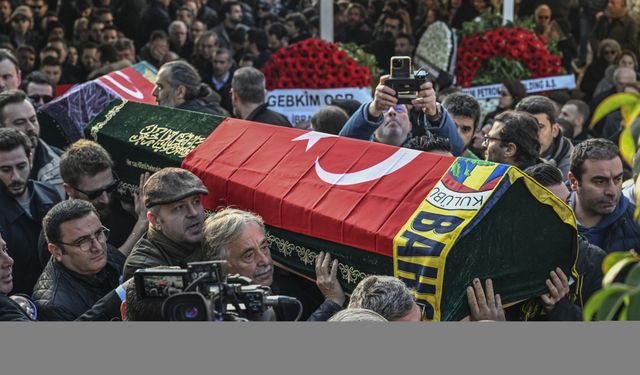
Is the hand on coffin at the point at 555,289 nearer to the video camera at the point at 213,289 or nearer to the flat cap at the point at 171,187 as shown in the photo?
the video camera at the point at 213,289

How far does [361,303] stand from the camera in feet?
12.4

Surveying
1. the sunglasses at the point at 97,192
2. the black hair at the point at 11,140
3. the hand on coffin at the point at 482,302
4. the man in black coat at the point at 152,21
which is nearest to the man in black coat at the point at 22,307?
the sunglasses at the point at 97,192

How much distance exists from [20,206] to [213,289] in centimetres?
292

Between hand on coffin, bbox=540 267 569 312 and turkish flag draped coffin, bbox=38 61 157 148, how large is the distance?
3.69m

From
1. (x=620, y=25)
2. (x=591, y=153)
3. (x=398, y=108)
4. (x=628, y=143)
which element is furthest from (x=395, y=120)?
(x=620, y=25)

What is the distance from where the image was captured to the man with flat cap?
16.0ft

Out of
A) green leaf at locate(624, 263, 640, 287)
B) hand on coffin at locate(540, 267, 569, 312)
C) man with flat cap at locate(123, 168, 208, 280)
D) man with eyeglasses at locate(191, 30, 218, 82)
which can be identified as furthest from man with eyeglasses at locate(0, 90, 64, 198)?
man with eyeglasses at locate(191, 30, 218, 82)

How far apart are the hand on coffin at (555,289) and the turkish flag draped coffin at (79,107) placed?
3.69 meters

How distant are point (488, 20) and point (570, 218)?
255 inches

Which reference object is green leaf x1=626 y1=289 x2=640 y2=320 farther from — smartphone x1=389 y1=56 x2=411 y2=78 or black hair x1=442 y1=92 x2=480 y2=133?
black hair x1=442 y1=92 x2=480 y2=133

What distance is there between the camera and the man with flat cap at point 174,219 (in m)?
4.87

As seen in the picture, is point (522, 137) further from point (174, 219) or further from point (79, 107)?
point (79, 107)

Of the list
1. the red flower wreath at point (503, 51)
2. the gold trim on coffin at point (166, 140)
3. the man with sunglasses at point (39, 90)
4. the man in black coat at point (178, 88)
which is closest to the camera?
the gold trim on coffin at point (166, 140)

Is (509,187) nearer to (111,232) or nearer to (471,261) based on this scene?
(471,261)
